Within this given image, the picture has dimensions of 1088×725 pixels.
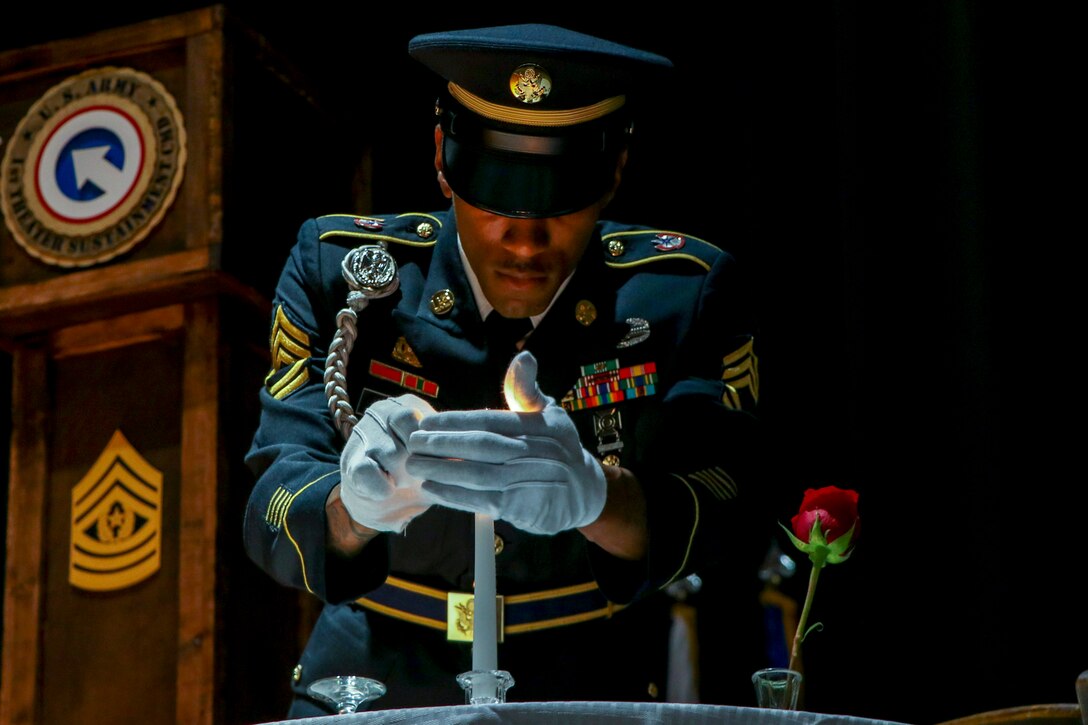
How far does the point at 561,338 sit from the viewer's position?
2023mm

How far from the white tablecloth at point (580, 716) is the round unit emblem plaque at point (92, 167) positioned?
6.61 ft

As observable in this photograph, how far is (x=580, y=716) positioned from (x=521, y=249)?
33.1 inches

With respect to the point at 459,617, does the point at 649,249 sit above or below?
above

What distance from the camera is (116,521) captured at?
9.65ft

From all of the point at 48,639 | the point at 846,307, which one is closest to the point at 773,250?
the point at 846,307

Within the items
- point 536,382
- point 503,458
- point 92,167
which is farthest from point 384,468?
point 92,167

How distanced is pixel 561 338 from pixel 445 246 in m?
0.20

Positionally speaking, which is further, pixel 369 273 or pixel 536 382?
pixel 369 273

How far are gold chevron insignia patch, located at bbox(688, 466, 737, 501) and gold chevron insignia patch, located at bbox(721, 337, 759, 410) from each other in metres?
0.11

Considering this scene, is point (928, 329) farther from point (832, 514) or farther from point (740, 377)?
point (832, 514)

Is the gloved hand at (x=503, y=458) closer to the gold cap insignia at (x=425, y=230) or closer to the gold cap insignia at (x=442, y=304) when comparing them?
the gold cap insignia at (x=442, y=304)

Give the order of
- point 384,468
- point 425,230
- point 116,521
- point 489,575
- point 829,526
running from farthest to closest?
point 116,521
point 425,230
point 829,526
point 384,468
point 489,575

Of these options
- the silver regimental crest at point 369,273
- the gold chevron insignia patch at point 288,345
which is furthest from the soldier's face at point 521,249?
the gold chevron insignia patch at point 288,345

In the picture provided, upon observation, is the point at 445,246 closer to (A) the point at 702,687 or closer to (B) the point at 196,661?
(A) the point at 702,687
